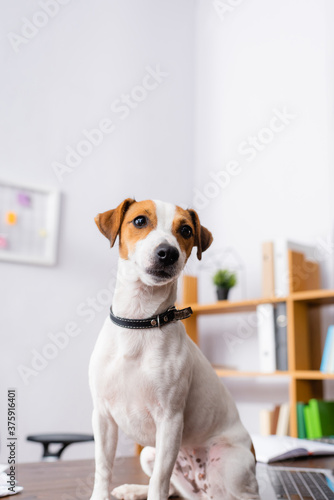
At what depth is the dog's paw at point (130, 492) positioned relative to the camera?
40.4 inches

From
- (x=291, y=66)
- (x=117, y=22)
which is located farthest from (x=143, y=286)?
(x=117, y=22)

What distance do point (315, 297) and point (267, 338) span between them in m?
0.38

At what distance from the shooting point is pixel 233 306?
262 centimetres

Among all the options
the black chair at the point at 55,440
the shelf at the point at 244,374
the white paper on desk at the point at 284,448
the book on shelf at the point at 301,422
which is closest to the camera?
the white paper on desk at the point at 284,448

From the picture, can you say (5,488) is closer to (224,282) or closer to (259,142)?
(224,282)

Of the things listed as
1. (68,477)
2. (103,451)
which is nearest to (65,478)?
(68,477)

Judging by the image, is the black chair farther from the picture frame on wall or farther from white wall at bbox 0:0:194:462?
the picture frame on wall

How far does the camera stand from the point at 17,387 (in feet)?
8.34

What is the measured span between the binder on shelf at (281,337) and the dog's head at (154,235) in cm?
147

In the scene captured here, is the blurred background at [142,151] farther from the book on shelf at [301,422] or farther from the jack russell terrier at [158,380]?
the jack russell terrier at [158,380]

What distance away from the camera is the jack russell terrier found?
87cm

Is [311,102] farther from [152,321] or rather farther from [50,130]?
[152,321]

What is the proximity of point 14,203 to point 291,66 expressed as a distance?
1.81 meters

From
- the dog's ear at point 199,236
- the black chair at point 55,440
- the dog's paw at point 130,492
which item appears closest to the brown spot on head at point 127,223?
the dog's ear at point 199,236
